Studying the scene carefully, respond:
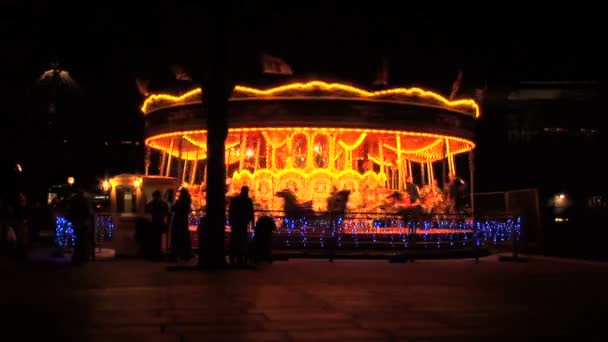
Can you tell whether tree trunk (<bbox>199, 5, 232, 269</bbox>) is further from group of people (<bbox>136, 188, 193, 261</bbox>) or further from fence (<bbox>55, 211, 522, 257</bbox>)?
fence (<bbox>55, 211, 522, 257</bbox>)

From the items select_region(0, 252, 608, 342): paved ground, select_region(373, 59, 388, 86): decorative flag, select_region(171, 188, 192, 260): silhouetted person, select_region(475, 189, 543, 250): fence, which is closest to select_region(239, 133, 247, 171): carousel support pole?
select_region(373, 59, 388, 86): decorative flag

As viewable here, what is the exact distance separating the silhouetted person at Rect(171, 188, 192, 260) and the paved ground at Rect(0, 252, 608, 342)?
206 centimetres

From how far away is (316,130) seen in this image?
955 inches

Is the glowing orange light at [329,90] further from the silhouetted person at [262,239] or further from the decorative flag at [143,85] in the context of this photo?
the silhouetted person at [262,239]

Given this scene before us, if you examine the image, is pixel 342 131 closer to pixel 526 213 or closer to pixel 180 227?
pixel 526 213

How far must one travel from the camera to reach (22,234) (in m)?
19.0

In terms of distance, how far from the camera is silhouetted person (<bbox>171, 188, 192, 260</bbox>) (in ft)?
59.0

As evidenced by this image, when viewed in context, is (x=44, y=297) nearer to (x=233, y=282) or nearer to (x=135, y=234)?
(x=233, y=282)

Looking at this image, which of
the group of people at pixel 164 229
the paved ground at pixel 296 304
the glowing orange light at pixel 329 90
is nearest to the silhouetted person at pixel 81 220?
the paved ground at pixel 296 304

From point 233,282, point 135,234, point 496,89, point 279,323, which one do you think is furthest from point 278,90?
point 496,89

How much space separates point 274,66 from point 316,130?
2393 mm

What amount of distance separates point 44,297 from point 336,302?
3921 mm

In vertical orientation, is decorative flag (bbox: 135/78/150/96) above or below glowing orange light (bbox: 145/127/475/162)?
above

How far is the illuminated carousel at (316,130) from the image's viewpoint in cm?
2298
